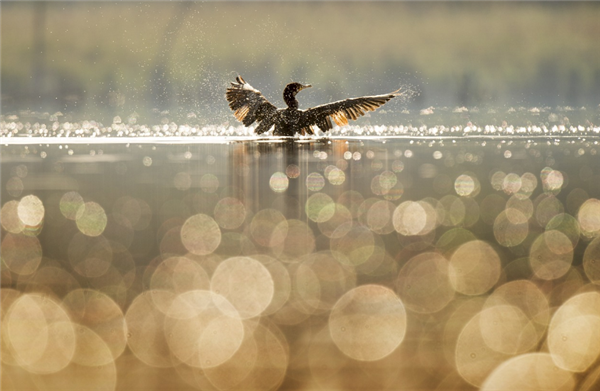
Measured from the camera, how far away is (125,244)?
22.3ft

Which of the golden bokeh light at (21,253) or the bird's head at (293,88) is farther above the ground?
the bird's head at (293,88)

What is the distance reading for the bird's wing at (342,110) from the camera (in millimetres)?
23172

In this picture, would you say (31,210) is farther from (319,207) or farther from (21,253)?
(319,207)

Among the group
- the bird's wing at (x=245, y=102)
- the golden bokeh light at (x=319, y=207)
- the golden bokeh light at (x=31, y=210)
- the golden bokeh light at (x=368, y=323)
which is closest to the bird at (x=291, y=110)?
the bird's wing at (x=245, y=102)

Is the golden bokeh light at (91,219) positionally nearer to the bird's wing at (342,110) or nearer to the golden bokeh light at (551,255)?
the golden bokeh light at (551,255)

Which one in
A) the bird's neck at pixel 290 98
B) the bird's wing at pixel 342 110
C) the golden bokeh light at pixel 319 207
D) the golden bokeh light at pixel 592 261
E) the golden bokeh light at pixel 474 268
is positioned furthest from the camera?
the bird's neck at pixel 290 98

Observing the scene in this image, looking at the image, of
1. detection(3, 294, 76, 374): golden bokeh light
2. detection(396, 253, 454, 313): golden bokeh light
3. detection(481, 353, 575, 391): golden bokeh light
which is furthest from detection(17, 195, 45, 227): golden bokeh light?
detection(481, 353, 575, 391): golden bokeh light

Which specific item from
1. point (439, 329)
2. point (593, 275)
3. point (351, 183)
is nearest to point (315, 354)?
point (439, 329)

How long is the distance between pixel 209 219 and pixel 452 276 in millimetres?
3468

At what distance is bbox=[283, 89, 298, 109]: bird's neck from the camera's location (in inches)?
1028

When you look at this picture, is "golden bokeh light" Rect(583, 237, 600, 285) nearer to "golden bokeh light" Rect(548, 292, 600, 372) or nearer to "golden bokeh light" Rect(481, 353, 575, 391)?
"golden bokeh light" Rect(548, 292, 600, 372)

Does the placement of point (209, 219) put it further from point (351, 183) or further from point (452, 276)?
point (351, 183)

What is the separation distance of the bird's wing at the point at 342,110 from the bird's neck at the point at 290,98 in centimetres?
135

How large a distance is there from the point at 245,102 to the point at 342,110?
3.33 m
